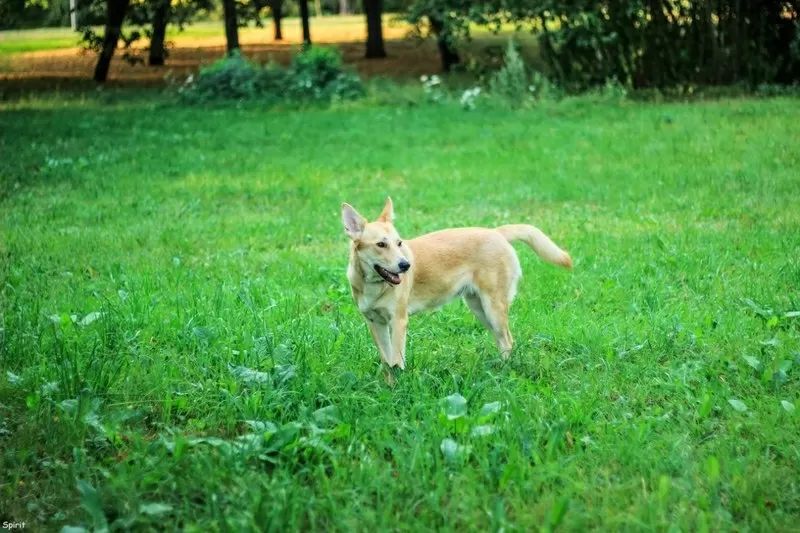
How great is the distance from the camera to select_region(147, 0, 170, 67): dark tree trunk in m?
30.2

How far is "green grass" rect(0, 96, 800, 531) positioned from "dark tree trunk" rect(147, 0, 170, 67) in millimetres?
18412

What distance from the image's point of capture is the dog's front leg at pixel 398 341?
6.00 m

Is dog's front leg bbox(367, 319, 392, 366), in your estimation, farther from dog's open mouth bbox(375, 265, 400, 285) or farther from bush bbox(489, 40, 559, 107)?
bush bbox(489, 40, 559, 107)

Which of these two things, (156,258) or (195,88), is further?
(195,88)

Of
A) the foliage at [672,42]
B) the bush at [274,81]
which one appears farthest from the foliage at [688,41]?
the bush at [274,81]

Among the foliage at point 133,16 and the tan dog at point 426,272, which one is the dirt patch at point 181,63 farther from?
the tan dog at point 426,272

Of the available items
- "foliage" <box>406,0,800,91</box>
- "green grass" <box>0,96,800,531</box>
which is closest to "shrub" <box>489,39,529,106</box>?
"foliage" <box>406,0,800,91</box>

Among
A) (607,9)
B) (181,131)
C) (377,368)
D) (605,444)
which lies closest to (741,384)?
(605,444)

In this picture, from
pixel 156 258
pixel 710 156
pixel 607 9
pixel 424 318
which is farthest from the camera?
pixel 607 9

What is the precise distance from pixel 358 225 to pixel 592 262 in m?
3.23

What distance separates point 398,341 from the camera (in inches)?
237

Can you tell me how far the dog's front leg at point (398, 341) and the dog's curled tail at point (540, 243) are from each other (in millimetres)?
1156

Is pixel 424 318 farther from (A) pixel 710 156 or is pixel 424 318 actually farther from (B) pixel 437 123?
(B) pixel 437 123

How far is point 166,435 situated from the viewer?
16.5 feet
